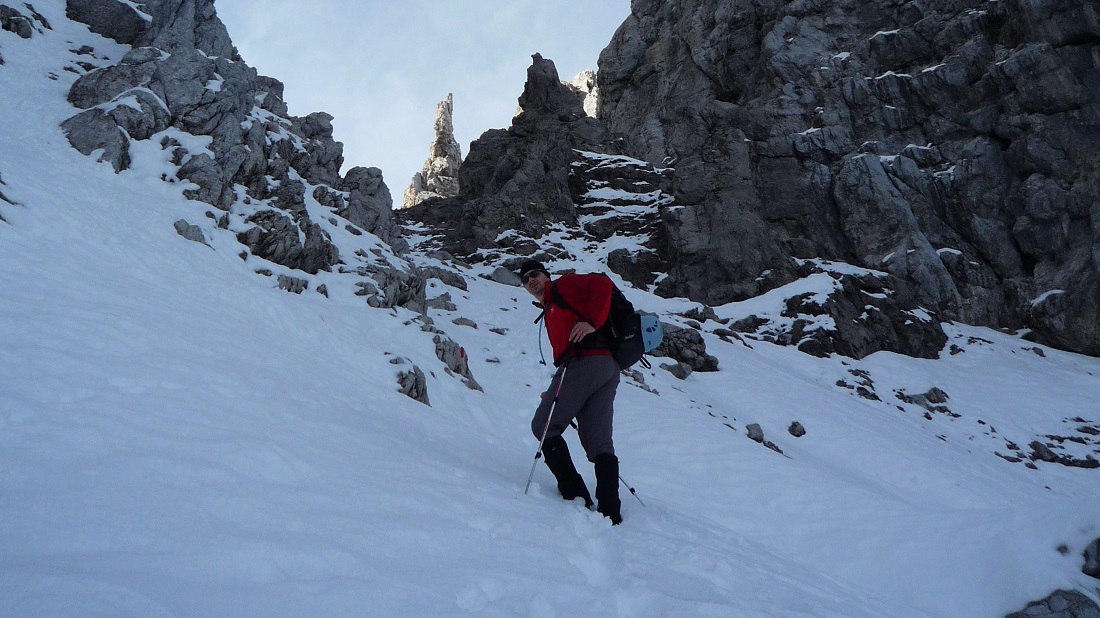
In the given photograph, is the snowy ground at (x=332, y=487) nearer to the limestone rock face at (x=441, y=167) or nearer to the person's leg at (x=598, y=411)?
the person's leg at (x=598, y=411)

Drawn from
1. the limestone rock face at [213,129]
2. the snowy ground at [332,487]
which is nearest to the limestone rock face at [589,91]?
the limestone rock face at [213,129]

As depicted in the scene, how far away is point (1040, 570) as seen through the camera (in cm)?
494

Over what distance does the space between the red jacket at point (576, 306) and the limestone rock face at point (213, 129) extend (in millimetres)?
13222

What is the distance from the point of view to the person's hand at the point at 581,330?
5.14m

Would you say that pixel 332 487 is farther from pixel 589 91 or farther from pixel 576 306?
pixel 589 91

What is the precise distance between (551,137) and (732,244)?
85.6 ft

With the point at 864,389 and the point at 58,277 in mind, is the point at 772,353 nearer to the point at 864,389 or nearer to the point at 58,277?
the point at 864,389

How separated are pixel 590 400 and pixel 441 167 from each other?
8194 cm

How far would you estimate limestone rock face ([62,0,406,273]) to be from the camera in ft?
53.9

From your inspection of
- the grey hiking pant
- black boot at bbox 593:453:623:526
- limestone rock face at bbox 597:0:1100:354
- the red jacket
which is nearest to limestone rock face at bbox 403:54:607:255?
limestone rock face at bbox 597:0:1100:354

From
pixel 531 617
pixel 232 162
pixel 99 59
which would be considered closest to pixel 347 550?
pixel 531 617

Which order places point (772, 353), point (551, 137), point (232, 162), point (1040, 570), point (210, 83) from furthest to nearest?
point (551, 137)
point (772, 353)
point (210, 83)
point (232, 162)
point (1040, 570)

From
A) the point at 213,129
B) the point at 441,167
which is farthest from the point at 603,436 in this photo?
the point at 441,167

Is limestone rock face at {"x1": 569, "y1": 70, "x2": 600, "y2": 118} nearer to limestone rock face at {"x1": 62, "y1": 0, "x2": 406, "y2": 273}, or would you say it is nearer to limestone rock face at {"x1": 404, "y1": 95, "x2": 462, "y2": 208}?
limestone rock face at {"x1": 404, "y1": 95, "x2": 462, "y2": 208}
